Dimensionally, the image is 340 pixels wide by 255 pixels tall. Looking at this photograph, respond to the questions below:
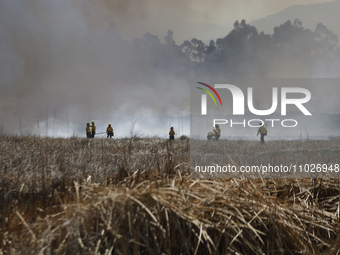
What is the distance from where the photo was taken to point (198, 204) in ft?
5.48

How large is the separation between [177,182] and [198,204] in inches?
18.0

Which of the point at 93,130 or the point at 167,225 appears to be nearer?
the point at 167,225

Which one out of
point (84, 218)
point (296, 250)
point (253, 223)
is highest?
point (84, 218)

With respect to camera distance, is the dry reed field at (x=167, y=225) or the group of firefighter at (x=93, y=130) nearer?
the dry reed field at (x=167, y=225)

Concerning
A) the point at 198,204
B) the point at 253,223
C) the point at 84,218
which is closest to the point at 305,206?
the point at 253,223

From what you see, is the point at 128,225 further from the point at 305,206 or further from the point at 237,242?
the point at 305,206

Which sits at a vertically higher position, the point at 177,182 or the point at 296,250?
the point at 177,182

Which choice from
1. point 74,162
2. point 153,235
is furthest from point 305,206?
point 74,162

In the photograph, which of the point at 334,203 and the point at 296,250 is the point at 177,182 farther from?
the point at 334,203

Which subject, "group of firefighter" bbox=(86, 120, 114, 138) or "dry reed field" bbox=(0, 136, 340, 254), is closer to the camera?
"dry reed field" bbox=(0, 136, 340, 254)

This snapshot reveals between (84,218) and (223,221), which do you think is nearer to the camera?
(84,218)

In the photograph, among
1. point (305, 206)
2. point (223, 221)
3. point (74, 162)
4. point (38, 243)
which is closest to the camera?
point (38, 243)

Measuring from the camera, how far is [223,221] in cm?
161

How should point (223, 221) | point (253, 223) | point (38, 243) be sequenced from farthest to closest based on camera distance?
point (253, 223)
point (223, 221)
point (38, 243)
